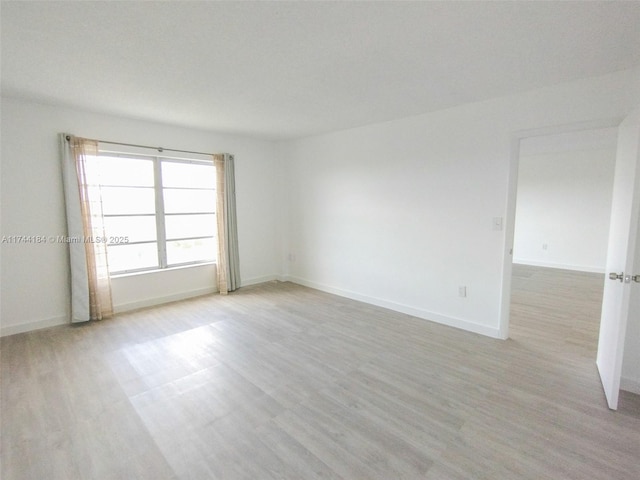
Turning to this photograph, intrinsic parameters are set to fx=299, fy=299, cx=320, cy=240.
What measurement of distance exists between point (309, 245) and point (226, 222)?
146 cm

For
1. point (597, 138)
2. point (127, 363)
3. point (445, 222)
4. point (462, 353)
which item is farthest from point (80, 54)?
point (597, 138)

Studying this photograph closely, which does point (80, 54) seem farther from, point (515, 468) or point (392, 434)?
point (515, 468)

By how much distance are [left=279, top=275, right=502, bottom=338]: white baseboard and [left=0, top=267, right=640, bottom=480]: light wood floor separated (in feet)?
0.48

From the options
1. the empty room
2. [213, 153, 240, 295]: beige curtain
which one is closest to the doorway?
the empty room

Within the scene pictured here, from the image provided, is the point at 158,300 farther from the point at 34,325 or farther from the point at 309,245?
the point at 309,245

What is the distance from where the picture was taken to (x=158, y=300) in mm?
4398

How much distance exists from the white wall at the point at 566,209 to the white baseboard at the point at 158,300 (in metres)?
7.06

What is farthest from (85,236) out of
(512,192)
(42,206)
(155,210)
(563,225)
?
(563,225)

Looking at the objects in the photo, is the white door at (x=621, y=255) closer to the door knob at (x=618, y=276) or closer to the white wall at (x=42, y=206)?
the door knob at (x=618, y=276)

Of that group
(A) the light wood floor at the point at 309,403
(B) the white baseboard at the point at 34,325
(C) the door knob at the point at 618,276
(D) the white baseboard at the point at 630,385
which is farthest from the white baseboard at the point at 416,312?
(B) the white baseboard at the point at 34,325

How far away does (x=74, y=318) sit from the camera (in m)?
3.63

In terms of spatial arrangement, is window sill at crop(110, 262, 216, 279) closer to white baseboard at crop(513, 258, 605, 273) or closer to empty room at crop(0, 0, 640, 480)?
empty room at crop(0, 0, 640, 480)

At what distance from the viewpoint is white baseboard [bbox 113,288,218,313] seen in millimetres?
4098

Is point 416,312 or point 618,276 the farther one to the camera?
point 416,312
